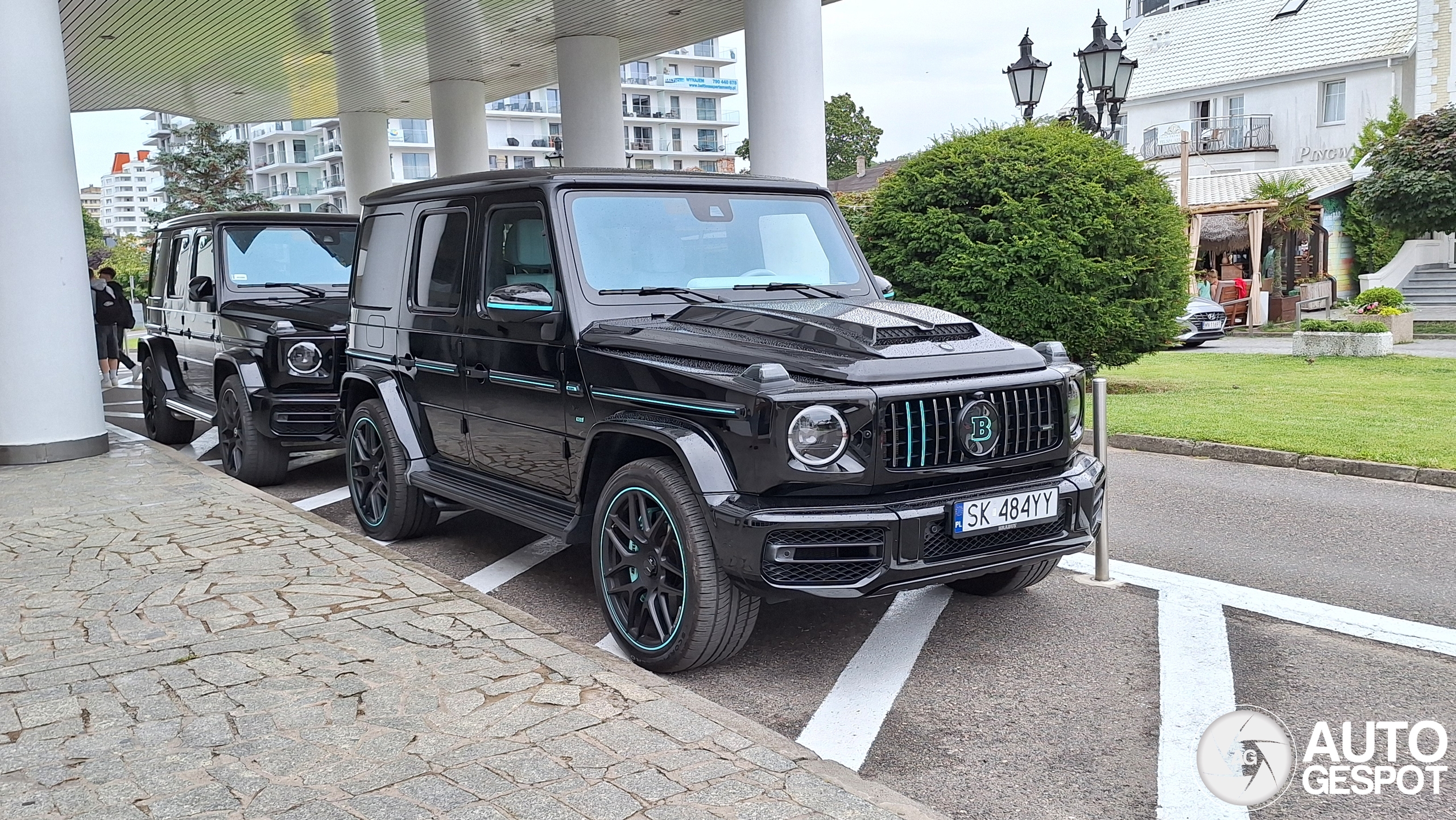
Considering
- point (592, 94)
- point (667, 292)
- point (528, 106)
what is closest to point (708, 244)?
point (667, 292)

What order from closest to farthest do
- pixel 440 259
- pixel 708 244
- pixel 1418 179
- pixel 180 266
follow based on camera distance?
1. pixel 708 244
2. pixel 440 259
3. pixel 180 266
4. pixel 1418 179

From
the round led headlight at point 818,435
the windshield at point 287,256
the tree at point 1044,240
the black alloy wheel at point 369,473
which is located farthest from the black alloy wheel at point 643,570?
the tree at point 1044,240

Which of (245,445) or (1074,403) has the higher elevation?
(1074,403)

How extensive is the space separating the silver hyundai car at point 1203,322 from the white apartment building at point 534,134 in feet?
247

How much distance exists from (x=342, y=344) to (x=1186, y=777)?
655 centimetres

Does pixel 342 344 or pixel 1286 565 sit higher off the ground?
pixel 342 344

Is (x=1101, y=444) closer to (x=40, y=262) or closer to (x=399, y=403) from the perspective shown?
(x=399, y=403)

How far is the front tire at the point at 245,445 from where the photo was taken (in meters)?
8.52

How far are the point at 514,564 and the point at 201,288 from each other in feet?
14.9

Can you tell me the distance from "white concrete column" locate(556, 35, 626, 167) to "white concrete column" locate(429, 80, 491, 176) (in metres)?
3.65

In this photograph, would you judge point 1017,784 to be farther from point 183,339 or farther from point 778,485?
point 183,339

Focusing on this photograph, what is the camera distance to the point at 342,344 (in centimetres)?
841

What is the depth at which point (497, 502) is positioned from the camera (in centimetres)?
561

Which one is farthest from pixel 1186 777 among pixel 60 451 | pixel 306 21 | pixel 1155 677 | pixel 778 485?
pixel 306 21
